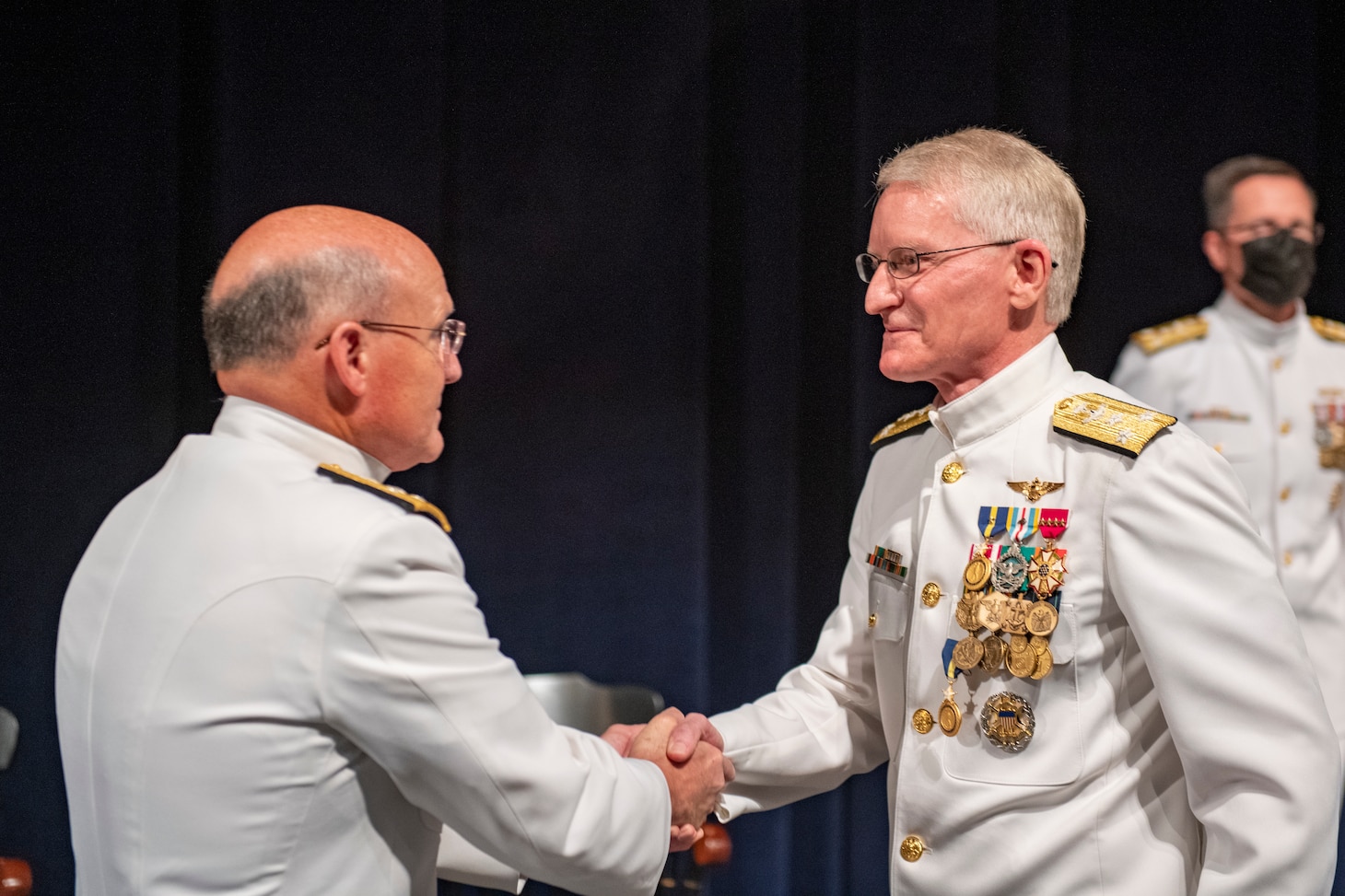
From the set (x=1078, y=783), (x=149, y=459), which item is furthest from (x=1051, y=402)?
(x=149, y=459)

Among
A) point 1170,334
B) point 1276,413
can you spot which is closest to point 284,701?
point 1170,334

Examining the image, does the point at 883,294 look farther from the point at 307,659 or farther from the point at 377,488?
the point at 307,659

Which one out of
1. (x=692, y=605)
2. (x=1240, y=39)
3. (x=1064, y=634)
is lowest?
(x=692, y=605)

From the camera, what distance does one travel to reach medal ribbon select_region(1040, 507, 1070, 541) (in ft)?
4.91

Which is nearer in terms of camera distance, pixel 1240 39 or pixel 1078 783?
pixel 1078 783

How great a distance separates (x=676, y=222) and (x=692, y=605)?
101cm

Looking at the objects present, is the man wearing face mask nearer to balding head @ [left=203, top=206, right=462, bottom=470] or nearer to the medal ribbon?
the medal ribbon

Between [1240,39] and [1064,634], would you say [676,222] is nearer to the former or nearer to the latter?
[1240,39]

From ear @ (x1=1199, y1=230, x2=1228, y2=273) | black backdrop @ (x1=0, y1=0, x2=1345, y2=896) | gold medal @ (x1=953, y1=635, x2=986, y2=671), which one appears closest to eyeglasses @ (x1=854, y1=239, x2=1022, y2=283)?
gold medal @ (x1=953, y1=635, x2=986, y2=671)

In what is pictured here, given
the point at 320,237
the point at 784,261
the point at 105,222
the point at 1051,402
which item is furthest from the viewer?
the point at 784,261

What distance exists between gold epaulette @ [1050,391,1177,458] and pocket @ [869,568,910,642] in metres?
0.33

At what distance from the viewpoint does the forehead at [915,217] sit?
1634mm

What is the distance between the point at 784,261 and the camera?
3.19 m

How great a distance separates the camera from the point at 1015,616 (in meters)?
1.49
